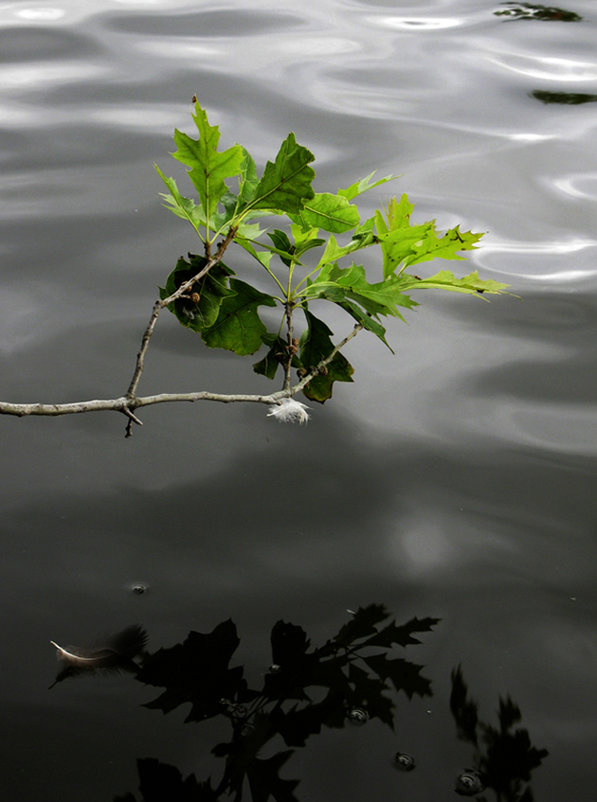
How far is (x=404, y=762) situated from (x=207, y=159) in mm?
640

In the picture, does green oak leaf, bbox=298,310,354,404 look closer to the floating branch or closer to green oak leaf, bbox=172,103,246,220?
the floating branch

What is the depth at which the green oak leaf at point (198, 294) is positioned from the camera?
0.98m

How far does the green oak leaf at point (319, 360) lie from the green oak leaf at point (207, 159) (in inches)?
9.4

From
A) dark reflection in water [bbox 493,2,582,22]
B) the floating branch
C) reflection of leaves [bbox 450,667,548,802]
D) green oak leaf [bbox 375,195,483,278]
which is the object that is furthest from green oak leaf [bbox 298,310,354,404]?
dark reflection in water [bbox 493,2,582,22]

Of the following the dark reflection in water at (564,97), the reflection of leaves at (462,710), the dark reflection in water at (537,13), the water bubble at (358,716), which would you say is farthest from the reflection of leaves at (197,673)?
the dark reflection in water at (537,13)

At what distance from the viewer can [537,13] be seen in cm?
333

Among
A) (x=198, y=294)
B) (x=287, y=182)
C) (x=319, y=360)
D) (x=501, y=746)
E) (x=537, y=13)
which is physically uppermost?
(x=537, y=13)

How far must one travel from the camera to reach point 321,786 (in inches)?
33.6

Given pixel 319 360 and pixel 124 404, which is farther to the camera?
pixel 319 360

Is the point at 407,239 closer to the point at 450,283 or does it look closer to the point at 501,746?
the point at 450,283

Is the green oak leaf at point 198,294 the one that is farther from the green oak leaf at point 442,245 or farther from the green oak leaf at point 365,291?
the green oak leaf at point 442,245

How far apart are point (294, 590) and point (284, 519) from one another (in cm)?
14

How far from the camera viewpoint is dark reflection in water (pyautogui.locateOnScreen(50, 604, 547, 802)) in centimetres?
86

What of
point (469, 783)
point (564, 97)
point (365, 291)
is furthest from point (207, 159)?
point (564, 97)
